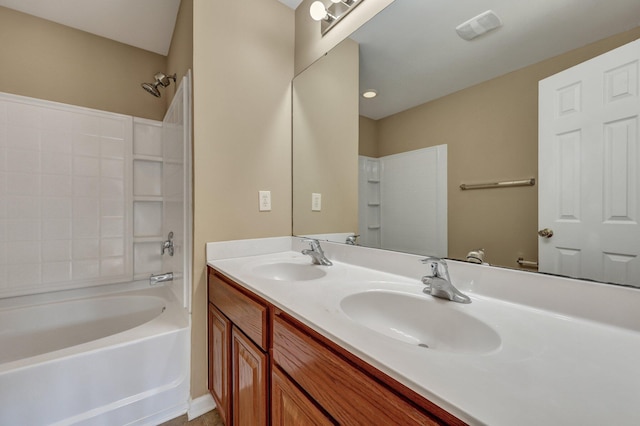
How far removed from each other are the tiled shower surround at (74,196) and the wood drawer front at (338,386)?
1.82 meters

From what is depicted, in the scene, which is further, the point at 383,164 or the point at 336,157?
the point at 336,157

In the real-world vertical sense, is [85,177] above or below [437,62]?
below

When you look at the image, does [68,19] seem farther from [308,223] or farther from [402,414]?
[402,414]

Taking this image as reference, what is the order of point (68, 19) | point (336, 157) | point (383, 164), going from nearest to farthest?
point (383, 164), point (336, 157), point (68, 19)

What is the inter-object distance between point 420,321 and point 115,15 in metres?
2.60

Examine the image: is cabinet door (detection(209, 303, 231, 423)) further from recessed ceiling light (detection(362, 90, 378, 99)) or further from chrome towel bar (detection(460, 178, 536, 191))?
recessed ceiling light (detection(362, 90, 378, 99))

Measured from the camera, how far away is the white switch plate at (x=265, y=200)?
1.57m

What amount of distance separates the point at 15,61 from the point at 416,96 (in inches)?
101

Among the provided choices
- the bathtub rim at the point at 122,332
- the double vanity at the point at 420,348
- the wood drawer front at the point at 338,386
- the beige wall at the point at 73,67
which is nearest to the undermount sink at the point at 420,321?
the double vanity at the point at 420,348

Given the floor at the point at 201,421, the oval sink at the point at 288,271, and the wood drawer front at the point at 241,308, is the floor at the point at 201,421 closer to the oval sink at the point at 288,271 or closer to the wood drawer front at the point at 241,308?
the wood drawer front at the point at 241,308

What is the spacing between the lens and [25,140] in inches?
65.6

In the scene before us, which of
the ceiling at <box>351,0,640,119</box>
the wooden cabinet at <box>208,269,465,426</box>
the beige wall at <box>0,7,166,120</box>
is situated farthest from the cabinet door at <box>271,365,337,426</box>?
the beige wall at <box>0,7,166,120</box>

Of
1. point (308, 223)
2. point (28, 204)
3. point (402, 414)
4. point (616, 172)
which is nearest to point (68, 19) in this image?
point (28, 204)

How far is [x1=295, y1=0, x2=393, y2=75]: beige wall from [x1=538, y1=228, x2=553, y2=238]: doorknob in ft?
3.66
